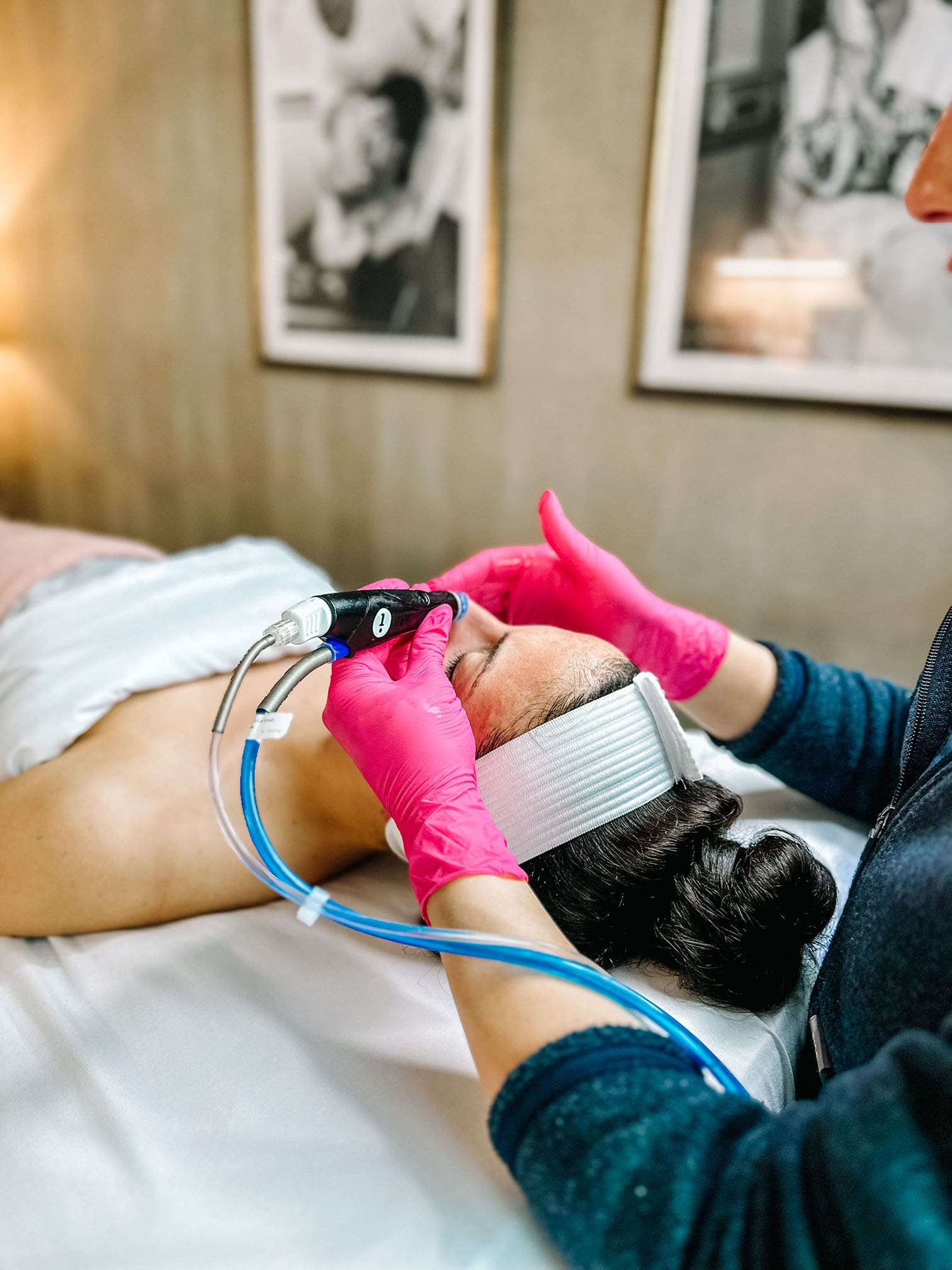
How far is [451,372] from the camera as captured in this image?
230 centimetres

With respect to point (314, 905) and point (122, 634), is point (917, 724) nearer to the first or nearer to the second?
point (314, 905)

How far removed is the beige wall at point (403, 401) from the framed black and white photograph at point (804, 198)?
9 cm

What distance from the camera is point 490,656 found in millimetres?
1126

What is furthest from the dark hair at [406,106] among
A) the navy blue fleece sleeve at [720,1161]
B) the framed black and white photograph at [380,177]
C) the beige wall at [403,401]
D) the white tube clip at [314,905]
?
the navy blue fleece sleeve at [720,1161]

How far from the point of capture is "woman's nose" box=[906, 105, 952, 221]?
800 millimetres

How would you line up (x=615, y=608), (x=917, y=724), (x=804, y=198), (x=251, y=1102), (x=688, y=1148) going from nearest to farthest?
1. (x=688, y=1148)
2. (x=251, y=1102)
3. (x=917, y=724)
4. (x=615, y=608)
5. (x=804, y=198)

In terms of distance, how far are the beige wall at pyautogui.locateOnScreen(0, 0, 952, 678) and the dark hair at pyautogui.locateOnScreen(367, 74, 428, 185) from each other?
0.23 m

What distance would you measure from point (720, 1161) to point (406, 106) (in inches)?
91.9

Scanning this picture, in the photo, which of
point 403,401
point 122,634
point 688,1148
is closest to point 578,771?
point 688,1148

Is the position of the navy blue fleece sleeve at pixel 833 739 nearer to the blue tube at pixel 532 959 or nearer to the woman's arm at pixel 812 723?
the woman's arm at pixel 812 723

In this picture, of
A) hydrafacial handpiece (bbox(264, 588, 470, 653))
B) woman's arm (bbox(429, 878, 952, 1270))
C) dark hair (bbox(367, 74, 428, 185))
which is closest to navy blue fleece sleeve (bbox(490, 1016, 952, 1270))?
woman's arm (bbox(429, 878, 952, 1270))

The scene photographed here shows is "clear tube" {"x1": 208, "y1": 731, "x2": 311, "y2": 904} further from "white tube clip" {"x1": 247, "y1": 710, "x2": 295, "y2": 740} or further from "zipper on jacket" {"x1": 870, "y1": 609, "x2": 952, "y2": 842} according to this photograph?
"zipper on jacket" {"x1": 870, "y1": 609, "x2": 952, "y2": 842}

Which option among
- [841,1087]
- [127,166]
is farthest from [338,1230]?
[127,166]

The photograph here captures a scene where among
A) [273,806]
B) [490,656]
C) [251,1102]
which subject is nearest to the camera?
[251,1102]
